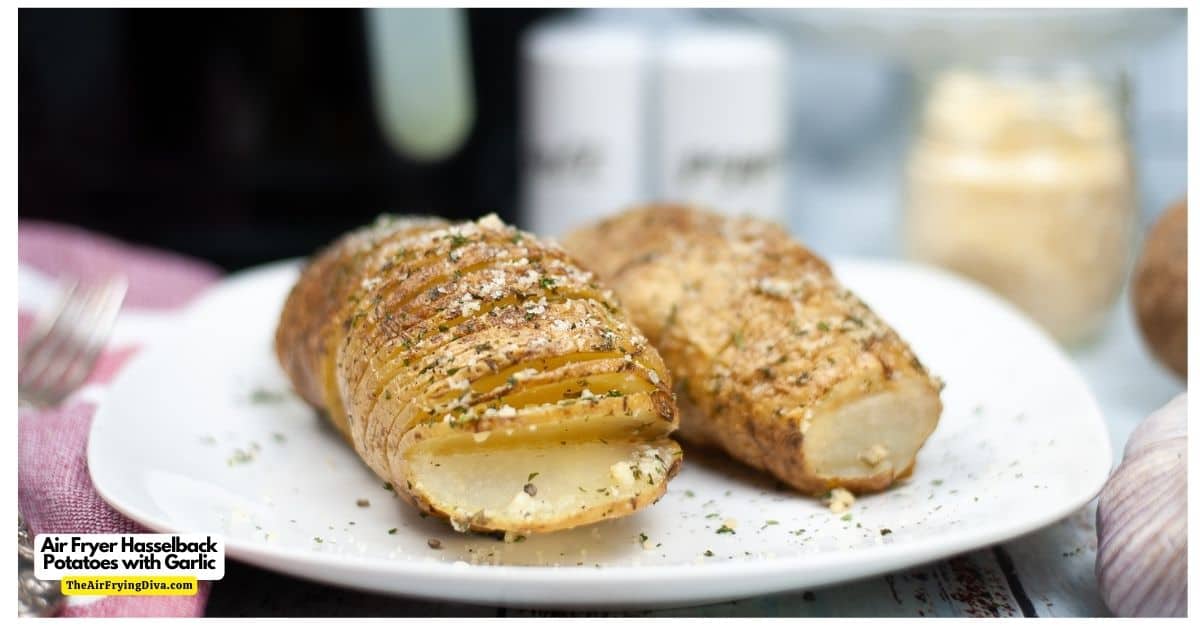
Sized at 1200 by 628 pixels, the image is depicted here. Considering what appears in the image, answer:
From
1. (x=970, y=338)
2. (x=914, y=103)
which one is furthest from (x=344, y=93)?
(x=970, y=338)

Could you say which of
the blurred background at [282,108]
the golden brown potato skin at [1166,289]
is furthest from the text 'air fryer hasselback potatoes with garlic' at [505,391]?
the blurred background at [282,108]

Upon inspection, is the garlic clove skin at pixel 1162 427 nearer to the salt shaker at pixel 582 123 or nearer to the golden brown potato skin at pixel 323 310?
the golden brown potato skin at pixel 323 310

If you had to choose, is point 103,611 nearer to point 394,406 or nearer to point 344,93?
point 394,406

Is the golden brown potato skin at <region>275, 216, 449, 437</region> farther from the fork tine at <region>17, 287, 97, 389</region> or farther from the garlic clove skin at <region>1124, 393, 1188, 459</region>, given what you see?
the garlic clove skin at <region>1124, 393, 1188, 459</region>

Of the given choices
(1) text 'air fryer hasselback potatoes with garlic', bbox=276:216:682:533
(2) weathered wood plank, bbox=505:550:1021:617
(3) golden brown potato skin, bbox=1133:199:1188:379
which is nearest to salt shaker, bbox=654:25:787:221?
(3) golden brown potato skin, bbox=1133:199:1188:379

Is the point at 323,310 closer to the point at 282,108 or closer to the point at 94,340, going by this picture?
the point at 94,340

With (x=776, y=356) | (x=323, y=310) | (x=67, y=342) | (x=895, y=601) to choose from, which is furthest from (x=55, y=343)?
(x=895, y=601)
